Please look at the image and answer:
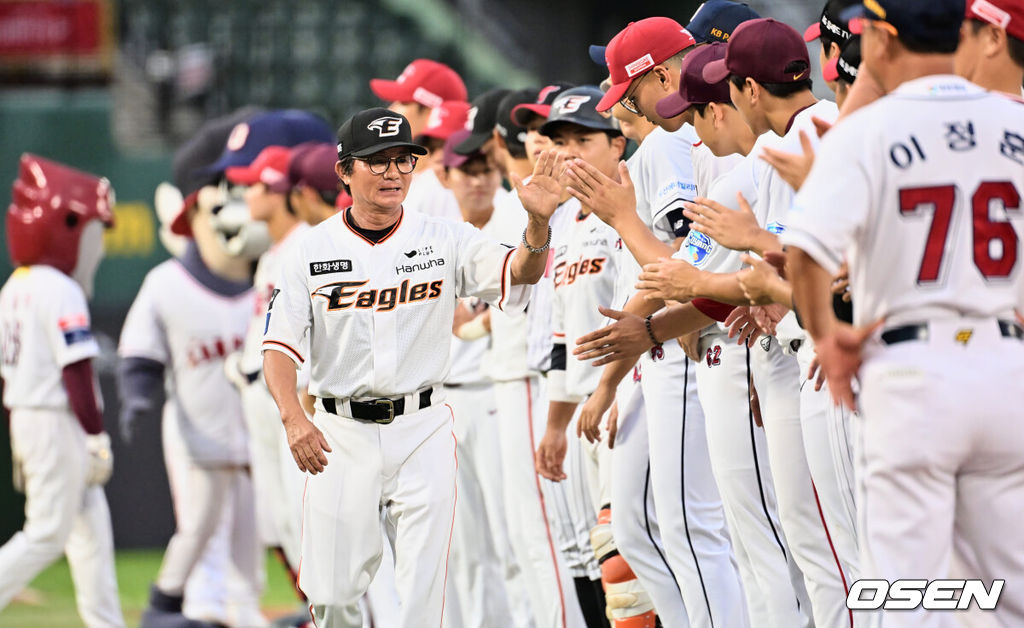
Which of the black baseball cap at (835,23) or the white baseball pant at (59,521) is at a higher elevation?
the black baseball cap at (835,23)

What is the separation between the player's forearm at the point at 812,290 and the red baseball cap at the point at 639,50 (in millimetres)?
1891

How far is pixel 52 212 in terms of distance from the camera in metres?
7.36

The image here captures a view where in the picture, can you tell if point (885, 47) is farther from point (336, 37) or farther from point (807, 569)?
point (336, 37)

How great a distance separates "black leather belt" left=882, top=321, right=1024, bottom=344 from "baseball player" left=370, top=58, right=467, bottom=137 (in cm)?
462

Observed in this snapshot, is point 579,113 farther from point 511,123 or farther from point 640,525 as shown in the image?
point 640,525

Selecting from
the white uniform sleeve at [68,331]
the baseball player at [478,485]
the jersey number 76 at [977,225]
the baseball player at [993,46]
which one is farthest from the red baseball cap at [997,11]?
the white uniform sleeve at [68,331]

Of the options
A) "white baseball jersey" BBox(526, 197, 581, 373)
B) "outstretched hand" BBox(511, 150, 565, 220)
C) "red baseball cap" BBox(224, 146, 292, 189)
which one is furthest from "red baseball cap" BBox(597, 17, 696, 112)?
"red baseball cap" BBox(224, 146, 292, 189)

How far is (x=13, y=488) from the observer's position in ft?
35.1

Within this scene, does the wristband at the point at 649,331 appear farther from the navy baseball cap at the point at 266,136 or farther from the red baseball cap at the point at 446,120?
the navy baseball cap at the point at 266,136

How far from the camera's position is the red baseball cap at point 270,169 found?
295 inches

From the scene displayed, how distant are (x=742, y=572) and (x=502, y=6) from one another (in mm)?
10862

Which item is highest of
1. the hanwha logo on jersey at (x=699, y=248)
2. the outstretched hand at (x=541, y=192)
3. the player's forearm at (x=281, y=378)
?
the outstretched hand at (x=541, y=192)

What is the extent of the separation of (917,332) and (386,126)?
7.51 feet

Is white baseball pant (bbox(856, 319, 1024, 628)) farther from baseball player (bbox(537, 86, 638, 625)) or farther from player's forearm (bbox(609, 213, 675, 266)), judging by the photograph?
baseball player (bbox(537, 86, 638, 625))
